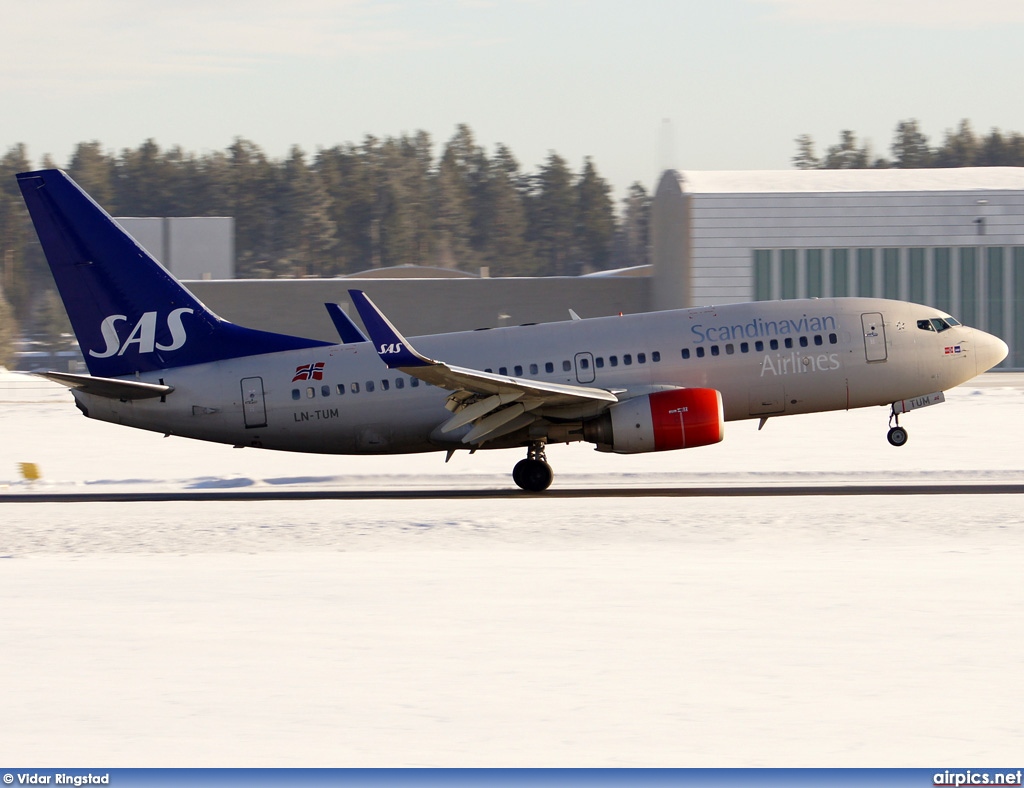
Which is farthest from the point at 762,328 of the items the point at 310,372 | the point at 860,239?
the point at 860,239

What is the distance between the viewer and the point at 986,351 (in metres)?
27.5

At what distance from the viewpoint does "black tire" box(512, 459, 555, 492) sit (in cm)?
2544

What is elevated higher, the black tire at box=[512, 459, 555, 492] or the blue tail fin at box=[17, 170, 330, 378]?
the blue tail fin at box=[17, 170, 330, 378]

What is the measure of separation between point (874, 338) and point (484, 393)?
8.41m

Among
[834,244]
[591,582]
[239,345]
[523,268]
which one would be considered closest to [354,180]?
[523,268]

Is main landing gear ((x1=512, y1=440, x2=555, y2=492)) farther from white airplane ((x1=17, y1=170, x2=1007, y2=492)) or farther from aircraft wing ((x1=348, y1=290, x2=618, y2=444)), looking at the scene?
aircraft wing ((x1=348, y1=290, x2=618, y2=444))

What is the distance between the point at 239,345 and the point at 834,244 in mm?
40153

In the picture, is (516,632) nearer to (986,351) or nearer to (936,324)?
(936,324)

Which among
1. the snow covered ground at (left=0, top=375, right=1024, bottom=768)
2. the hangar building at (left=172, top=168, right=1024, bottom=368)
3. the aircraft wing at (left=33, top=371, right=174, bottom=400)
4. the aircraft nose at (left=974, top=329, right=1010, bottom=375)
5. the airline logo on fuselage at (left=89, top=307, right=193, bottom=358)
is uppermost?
the hangar building at (left=172, top=168, right=1024, bottom=368)

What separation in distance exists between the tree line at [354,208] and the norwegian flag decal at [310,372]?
464 feet

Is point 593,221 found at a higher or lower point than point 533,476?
higher

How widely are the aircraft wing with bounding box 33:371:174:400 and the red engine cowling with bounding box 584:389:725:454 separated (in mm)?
8982

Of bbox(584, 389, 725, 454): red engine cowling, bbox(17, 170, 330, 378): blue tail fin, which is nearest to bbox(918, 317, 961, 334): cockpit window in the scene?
bbox(584, 389, 725, 454): red engine cowling

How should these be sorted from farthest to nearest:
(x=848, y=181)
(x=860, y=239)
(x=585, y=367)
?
(x=848, y=181), (x=860, y=239), (x=585, y=367)
